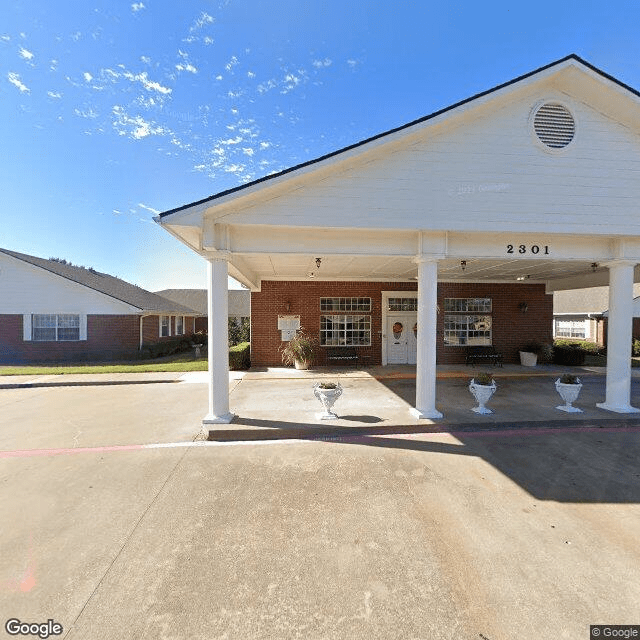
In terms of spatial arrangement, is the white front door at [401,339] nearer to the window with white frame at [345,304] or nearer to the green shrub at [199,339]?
the window with white frame at [345,304]

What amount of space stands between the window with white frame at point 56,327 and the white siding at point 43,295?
32 cm

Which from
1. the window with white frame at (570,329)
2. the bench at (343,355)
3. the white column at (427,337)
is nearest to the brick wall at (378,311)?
the bench at (343,355)

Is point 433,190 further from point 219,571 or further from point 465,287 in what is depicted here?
point 465,287

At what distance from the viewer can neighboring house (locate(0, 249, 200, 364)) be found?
58.9 feet

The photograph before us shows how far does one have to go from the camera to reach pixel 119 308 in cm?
1848

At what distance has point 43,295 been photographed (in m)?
18.2

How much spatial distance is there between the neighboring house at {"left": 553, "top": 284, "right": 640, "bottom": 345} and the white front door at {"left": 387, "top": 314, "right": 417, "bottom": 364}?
1483 centimetres

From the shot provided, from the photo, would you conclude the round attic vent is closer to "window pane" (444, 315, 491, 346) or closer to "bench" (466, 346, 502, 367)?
"window pane" (444, 315, 491, 346)

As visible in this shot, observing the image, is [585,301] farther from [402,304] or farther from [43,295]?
[43,295]

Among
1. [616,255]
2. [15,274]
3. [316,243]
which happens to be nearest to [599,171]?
[616,255]

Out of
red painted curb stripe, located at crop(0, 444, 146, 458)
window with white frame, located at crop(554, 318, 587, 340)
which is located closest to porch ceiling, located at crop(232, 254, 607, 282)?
red painted curb stripe, located at crop(0, 444, 146, 458)

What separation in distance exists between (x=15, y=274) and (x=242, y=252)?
19.0 meters

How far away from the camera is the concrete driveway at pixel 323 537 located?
8.14 ft

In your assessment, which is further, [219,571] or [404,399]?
[404,399]
